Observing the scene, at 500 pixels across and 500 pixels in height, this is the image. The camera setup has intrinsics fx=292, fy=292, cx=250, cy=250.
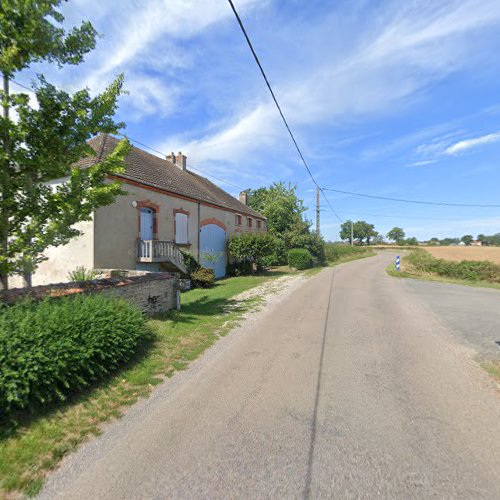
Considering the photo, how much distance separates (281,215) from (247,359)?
28.8 metres

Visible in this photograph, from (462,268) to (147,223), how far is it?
A: 747 inches

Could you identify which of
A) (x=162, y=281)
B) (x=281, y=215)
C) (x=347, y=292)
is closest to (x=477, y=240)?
(x=281, y=215)

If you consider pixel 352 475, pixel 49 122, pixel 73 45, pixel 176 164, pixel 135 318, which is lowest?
pixel 352 475

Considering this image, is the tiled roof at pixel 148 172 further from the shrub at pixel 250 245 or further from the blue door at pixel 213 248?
the shrub at pixel 250 245

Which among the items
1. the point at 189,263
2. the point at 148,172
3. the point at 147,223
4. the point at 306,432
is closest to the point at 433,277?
the point at 189,263

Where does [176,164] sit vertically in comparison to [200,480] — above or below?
above

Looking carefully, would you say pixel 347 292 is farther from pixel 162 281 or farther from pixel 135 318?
pixel 135 318

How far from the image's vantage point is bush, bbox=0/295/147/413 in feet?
10.6

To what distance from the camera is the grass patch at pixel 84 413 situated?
2623 millimetres

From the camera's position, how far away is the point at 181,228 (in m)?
16.5

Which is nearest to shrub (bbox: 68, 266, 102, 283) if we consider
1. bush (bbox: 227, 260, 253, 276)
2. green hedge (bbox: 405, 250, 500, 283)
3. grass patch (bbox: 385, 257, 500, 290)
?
bush (bbox: 227, 260, 253, 276)

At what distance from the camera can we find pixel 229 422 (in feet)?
11.0

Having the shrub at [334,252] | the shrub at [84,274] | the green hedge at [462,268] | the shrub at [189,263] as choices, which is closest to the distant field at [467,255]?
the green hedge at [462,268]

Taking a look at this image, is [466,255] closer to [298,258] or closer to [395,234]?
[298,258]
